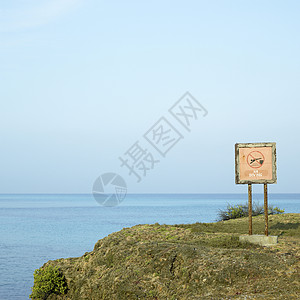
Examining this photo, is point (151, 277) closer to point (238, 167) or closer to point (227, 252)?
point (227, 252)

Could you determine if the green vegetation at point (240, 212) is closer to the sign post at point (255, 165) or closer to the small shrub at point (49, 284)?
the sign post at point (255, 165)

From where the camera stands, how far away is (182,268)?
1380 cm

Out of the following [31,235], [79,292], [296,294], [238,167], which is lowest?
[31,235]

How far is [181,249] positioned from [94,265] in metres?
3.53

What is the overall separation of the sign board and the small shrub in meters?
7.06

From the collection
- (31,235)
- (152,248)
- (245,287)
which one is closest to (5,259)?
(31,235)

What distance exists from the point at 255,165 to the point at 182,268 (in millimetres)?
4945

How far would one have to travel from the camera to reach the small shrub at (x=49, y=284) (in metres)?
16.5

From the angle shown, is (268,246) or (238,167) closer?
(268,246)

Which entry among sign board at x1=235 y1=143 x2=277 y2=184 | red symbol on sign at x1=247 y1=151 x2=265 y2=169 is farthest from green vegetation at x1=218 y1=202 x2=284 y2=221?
red symbol on sign at x1=247 y1=151 x2=265 y2=169

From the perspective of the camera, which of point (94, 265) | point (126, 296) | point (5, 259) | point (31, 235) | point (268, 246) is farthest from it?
point (31, 235)

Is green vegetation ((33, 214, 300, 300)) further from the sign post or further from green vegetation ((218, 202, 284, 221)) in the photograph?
green vegetation ((218, 202, 284, 221))

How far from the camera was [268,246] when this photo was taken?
15.2 m

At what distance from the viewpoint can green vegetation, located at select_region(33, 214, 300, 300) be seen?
12656 millimetres
